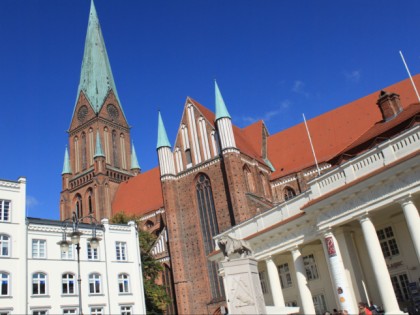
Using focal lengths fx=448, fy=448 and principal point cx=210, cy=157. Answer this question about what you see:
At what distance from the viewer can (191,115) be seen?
140 ft

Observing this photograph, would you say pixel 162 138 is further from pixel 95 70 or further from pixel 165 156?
pixel 95 70

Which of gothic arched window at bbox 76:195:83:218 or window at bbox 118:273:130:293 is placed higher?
gothic arched window at bbox 76:195:83:218

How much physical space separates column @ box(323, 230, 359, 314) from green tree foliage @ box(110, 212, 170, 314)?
19826 millimetres

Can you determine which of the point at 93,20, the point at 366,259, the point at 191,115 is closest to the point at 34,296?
the point at 366,259

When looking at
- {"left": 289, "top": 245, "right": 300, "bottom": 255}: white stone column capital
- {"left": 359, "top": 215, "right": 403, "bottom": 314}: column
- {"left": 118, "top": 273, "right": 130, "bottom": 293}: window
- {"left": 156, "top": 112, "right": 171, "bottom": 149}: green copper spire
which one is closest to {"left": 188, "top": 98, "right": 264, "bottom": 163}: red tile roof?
{"left": 156, "top": 112, "right": 171, "bottom": 149}: green copper spire

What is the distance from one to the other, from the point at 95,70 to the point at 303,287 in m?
55.3

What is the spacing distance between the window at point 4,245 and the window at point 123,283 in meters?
7.92

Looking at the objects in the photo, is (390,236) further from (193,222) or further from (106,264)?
(193,222)

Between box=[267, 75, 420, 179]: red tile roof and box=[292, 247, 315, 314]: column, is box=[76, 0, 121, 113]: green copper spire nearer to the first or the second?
box=[267, 75, 420, 179]: red tile roof

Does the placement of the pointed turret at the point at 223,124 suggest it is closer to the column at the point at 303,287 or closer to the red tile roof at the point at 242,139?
the red tile roof at the point at 242,139

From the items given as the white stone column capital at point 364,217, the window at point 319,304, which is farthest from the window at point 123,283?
the white stone column capital at point 364,217

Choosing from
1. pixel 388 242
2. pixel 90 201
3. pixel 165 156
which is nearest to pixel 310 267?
pixel 388 242

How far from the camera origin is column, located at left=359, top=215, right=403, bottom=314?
1562 cm

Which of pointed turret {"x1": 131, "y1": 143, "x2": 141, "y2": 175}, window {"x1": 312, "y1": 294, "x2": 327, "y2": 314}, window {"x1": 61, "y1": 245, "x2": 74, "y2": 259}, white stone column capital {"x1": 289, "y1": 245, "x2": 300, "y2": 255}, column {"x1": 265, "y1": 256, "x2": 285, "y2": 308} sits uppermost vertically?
pointed turret {"x1": 131, "y1": 143, "x2": 141, "y2": 175}
